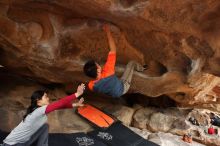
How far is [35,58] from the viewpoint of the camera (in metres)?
5.83

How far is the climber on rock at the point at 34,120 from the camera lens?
13.6 ft

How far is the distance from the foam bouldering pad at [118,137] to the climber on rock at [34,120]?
5.94 feet

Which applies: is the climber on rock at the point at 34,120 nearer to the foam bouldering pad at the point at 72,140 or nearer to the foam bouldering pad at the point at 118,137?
the foam bouldering pad at the point at 72,140

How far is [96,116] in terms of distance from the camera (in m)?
6.91

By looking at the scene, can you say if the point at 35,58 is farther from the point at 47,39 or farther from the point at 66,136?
the point at 66,136

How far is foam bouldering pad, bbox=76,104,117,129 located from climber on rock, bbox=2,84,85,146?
2.29 meters

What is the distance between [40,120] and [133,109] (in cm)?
391

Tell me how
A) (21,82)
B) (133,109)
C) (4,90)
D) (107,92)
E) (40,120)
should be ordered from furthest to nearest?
(133,109) → (21,82) → (4,90) → (107,92) → (40,120)

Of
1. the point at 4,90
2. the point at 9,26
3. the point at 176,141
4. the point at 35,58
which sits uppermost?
the point at 9,26

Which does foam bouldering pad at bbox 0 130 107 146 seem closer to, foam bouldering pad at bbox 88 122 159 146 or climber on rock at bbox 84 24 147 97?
foam bouldering pad at bbox 88 122 159 146

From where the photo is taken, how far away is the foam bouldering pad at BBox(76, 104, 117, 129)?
6.69 metres

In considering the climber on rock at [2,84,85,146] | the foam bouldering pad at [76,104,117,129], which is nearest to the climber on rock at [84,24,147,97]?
the climber on rock at [2,84,85,146]

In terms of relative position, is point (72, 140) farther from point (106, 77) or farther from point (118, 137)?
point (106, 77)

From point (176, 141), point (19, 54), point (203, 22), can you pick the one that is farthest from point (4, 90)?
point (203, 22)
